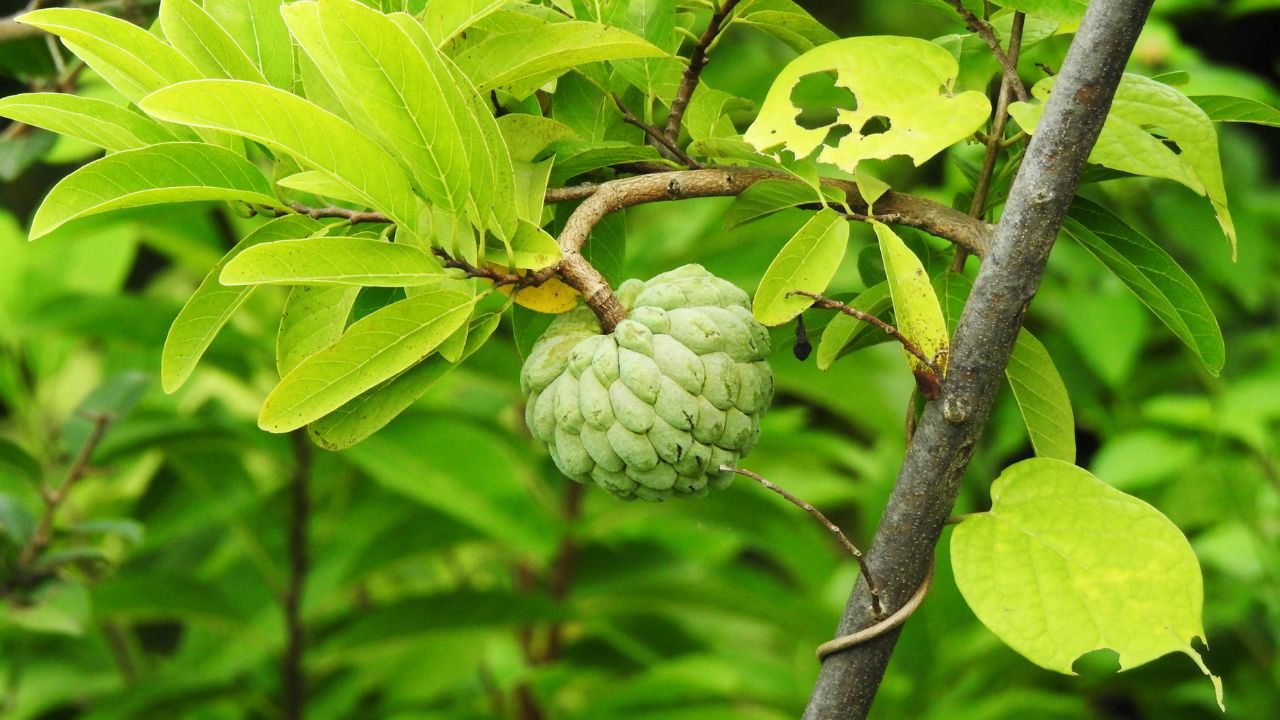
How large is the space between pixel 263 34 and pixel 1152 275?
71 centimetres

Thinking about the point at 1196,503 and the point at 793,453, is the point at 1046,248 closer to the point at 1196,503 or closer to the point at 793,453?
the point at 1196,503

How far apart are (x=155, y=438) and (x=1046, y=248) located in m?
1.47

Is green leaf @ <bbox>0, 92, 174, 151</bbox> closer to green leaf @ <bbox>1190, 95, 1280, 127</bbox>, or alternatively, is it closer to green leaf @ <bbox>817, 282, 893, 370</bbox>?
green leaf @ <bbox>817, 282, 893, 370</bbox>

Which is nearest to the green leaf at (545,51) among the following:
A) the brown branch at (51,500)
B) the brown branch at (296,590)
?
the brown branch at (51,500)

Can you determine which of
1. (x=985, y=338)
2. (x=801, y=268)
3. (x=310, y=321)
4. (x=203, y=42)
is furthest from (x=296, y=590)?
(x=985, y=338)

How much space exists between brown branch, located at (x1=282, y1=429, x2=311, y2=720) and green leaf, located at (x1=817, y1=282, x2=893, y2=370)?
1275 mm

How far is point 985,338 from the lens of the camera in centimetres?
76

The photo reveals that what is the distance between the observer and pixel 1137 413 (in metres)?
2.52

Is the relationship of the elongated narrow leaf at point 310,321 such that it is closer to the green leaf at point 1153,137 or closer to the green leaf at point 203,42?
the green leaf at point 203,42

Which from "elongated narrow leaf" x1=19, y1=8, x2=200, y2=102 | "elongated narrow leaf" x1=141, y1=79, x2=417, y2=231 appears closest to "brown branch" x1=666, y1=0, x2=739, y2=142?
"elongated narrow leaf" x1=141, y1=79, x2=417, y2=231

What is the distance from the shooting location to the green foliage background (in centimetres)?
192

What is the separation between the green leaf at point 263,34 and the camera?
3.00ft

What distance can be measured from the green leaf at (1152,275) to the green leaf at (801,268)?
200 millimetres

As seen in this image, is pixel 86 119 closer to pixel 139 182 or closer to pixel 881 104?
pixel 139 182
